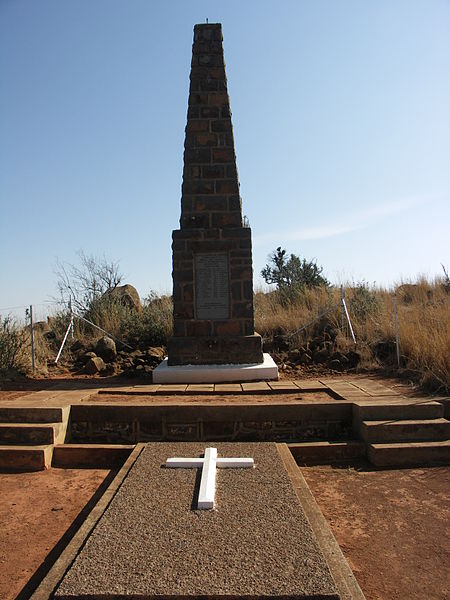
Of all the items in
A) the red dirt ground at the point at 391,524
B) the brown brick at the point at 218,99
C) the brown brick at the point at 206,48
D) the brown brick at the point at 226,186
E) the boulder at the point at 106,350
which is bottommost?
the red dirt ground at the point at 391,524

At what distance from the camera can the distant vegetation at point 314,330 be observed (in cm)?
758

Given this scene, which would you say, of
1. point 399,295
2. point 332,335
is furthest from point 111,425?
point 399,295

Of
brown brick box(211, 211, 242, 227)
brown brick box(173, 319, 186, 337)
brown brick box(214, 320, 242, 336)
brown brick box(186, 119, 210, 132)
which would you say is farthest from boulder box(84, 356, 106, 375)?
brown brick box(186, 119, 210, 132)

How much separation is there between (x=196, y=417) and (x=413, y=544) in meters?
2.50

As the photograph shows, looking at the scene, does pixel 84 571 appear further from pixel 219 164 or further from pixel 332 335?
pixel 332 335

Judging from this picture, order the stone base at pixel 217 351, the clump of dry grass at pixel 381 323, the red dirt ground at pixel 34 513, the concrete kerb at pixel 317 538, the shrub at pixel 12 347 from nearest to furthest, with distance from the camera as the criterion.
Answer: the concrete kerb at pixel 317 538
the red dirt ground at pixel 34 513
the clump of dry grass at pixel 381 323
the stone base at pixel 217 351
the shrub at pixel 12 347

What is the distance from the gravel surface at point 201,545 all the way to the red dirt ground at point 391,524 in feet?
1.46


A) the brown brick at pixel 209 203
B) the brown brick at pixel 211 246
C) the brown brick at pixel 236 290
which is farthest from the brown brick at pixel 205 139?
the brown brick at pixel 236 290

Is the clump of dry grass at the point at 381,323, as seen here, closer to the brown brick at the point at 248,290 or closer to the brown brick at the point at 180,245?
the brown brick at the point at 248,290

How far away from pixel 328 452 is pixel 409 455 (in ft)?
2.46

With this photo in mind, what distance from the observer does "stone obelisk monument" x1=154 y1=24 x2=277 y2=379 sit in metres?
7.37

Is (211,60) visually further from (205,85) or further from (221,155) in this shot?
(221,155)

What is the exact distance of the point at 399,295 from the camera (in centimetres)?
1359

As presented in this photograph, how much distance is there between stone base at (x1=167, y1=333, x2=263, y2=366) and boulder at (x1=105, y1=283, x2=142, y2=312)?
220 inches
